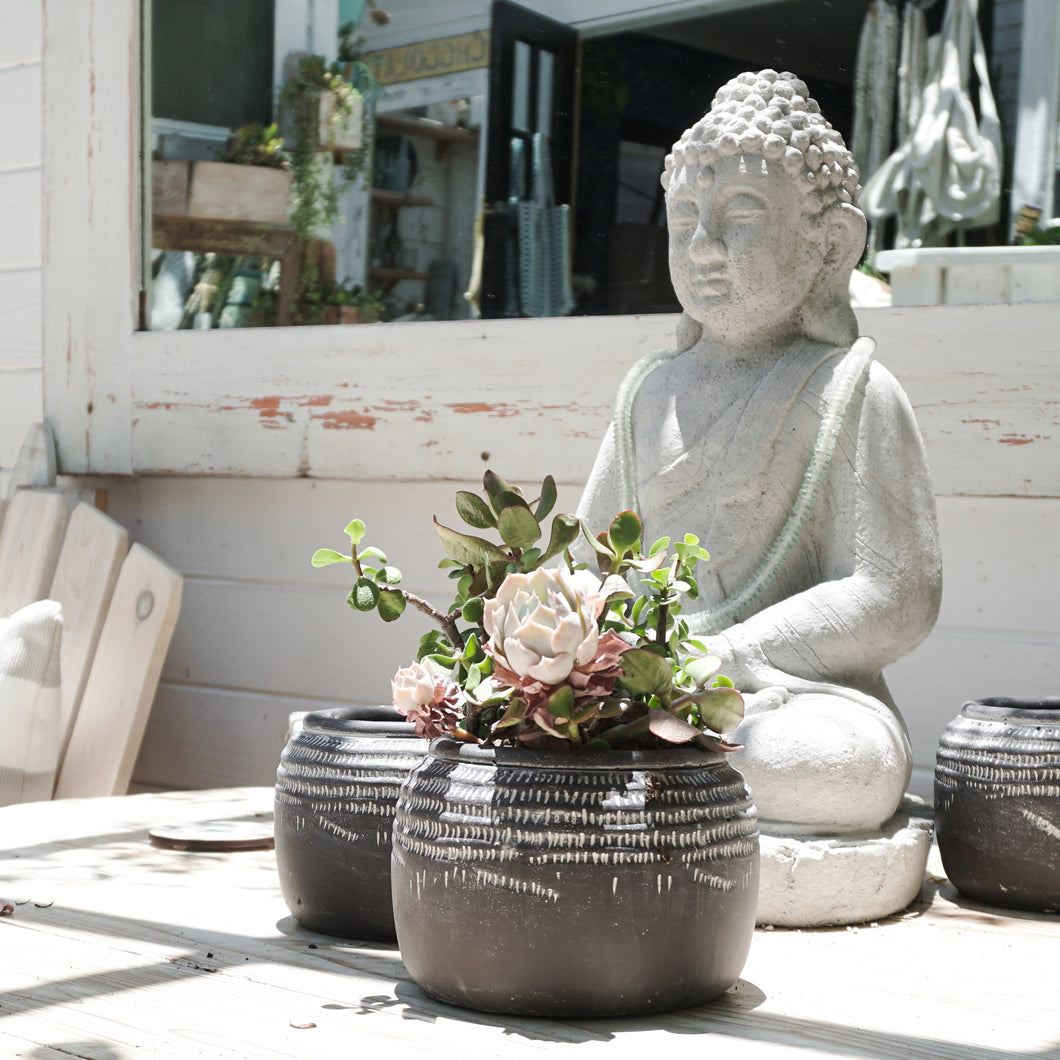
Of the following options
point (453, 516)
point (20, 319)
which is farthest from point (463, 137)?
point (20, 319)

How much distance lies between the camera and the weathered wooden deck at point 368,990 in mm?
1461

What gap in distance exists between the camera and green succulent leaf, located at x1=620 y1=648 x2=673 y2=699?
57.9 inches

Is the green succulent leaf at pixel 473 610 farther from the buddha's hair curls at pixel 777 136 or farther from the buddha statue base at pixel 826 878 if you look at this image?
the buddha's hair curls at pixel 777 136

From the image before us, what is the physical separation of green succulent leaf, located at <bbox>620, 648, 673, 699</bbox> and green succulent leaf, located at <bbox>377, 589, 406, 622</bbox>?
0.89ft

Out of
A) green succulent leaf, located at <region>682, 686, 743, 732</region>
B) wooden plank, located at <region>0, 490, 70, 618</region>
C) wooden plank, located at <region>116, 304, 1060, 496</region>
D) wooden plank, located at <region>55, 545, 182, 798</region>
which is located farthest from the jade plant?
wooden plank, located at <region>0, 490, 70, 618</region>

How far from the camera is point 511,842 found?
1.47 metres

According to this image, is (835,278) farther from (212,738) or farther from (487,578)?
(212,738)

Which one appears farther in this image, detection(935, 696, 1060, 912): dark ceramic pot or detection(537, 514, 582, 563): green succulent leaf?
detection(935, 696, 1060, 912): dark ceramic pot

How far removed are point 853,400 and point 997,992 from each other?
94 centimetres

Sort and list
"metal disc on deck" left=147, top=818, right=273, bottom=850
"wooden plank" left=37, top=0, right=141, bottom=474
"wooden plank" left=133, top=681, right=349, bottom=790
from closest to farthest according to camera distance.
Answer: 1. "metal disc on deck" left=147, top=818, right=273, bottom=850
2. "wooden plank" left=133, top=681, right=349, bottom=790
3. "wooden plank" left=37, top=0, right=141, bottom=474

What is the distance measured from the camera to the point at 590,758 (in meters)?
1.49

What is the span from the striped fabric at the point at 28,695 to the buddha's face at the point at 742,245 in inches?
77.7

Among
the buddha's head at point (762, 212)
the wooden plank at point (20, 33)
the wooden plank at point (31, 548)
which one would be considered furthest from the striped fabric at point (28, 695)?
the buddha's head at point (762, 212)

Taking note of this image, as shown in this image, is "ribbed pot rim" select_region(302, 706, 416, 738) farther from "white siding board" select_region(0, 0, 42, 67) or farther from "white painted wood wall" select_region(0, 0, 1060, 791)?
"white siding board" select_region(0, 0, 42, 67)
